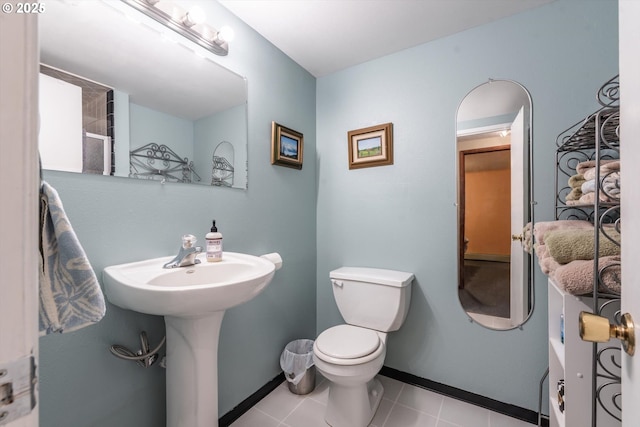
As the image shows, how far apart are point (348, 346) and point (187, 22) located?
5.58 ft

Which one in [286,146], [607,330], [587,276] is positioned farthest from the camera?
[286,146]

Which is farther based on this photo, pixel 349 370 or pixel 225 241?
pixel 225 241

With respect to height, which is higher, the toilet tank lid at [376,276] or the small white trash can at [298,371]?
the toilet tank lid at [376,276]

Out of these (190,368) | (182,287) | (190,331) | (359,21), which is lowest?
(190,368)

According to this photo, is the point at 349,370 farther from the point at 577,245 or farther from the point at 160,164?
the point at 160,164

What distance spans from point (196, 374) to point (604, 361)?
4.80 ft

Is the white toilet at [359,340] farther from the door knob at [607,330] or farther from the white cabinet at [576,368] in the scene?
the door knob at [607,330]

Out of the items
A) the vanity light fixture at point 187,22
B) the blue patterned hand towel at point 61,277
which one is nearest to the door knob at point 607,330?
the blue patterned hand towel at point 61,277

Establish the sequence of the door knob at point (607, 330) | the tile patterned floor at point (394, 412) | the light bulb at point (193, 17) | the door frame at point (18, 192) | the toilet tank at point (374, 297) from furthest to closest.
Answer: the toilet tank at point (374, 297) < the tile patterned floor at point (394, 412) < the light bulb at point (193, 17) < the door knob at point (607, 330) < the door frame at point (18, 192)

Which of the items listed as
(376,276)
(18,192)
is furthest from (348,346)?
(18,192)

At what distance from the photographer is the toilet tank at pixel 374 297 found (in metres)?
1.55

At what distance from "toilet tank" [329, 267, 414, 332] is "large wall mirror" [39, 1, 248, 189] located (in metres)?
0.89

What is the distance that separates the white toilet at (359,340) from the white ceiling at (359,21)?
1436 mm

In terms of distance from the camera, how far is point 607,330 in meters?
0.46
